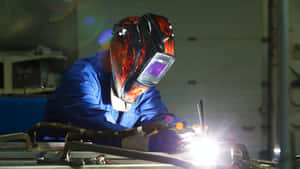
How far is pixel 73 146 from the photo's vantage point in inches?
18.9

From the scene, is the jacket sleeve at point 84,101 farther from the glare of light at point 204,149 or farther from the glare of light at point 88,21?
the glare of light at point 88,21

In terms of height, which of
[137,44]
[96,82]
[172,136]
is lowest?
[172,136]

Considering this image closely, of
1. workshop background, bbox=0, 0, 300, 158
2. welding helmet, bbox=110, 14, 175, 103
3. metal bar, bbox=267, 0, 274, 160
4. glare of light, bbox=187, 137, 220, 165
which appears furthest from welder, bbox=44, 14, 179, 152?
metal bar, bbox=267, 0, 274, 160

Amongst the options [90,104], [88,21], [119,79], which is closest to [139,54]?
[119,79]

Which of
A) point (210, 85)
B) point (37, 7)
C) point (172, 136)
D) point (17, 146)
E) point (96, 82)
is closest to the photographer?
point (17, 146)

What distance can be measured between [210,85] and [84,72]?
1.23 meters

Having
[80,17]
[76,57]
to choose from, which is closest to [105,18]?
[80,17]

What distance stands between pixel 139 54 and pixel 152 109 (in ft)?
1.56

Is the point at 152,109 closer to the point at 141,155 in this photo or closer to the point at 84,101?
the point at 84,101

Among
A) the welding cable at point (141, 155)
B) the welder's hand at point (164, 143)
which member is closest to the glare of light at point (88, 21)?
the welder's hand at point (164, 143)

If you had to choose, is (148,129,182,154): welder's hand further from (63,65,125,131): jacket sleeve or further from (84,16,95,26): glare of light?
(84,16,95,26): glare of light

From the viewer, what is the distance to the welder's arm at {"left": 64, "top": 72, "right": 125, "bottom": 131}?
143 cm

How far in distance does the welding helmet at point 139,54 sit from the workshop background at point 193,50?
0.48 metres

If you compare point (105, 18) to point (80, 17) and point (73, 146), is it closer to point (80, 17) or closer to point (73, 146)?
point (80, 17)
